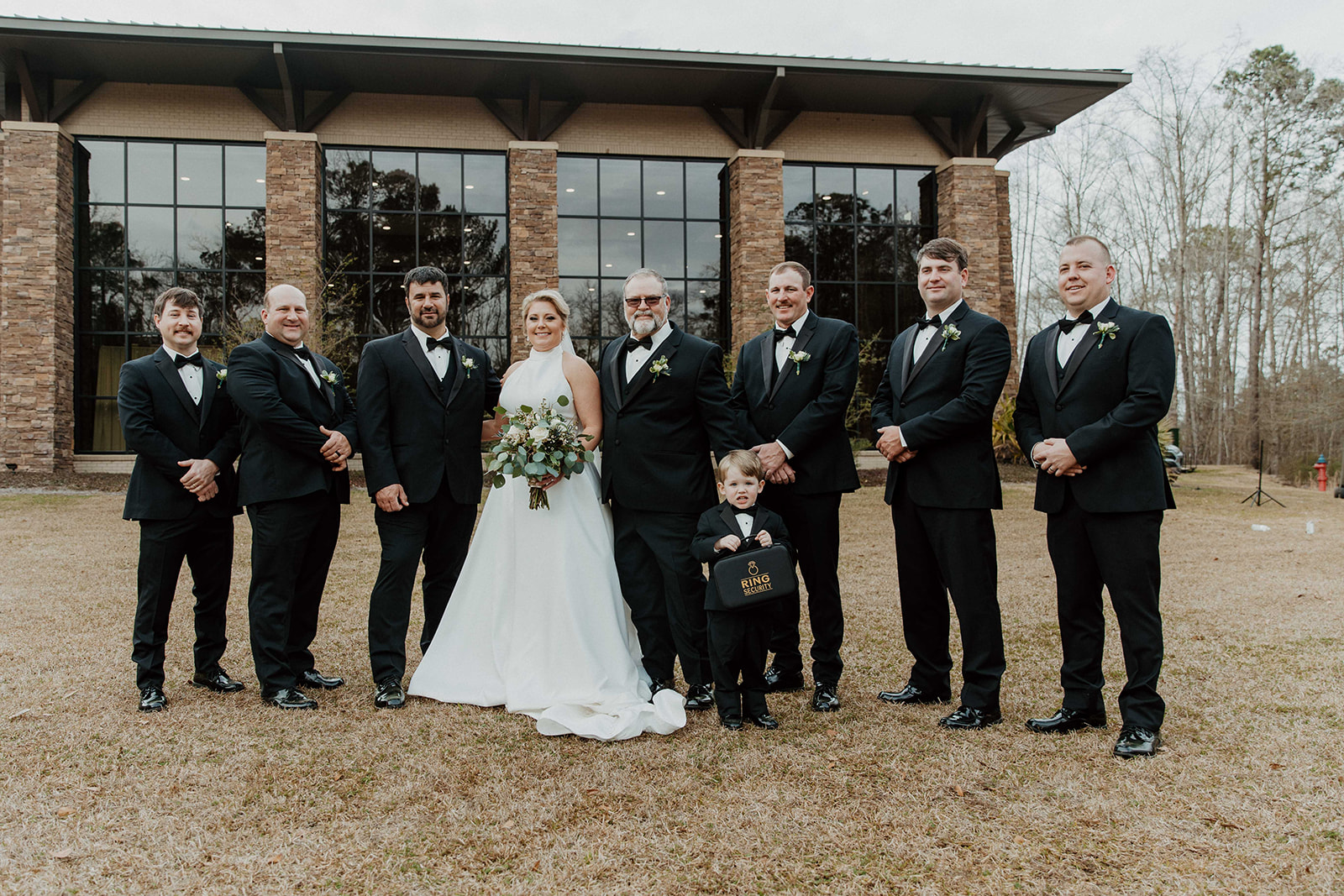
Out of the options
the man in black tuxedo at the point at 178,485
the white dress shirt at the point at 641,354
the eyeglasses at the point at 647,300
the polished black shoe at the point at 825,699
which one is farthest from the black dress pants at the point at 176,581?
the polished black shoe at the point at 825,699

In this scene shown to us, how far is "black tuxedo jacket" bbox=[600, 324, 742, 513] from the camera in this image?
4750 millimetres

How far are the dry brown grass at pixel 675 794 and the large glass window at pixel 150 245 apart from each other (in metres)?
18.2

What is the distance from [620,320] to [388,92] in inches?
324

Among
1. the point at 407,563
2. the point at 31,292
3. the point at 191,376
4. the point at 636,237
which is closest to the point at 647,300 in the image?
the point at 407,563

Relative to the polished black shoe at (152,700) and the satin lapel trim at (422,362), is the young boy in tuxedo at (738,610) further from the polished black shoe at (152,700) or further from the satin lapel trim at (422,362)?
the polished black shoe at (152,700)

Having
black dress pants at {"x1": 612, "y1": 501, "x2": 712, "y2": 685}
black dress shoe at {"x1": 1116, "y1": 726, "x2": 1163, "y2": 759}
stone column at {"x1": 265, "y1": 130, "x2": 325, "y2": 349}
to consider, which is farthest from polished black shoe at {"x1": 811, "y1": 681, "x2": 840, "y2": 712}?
stone column at {"x1": 265, "y1": 130, "x2": 325, "y2": 349}

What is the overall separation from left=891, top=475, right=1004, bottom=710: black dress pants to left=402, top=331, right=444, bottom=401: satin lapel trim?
278cm

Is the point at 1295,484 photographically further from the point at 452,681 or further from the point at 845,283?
the point at 452,681

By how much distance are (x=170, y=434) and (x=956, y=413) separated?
4.52 m

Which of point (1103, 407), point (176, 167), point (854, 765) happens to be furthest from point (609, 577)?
point (176, 167)

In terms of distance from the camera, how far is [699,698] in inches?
187

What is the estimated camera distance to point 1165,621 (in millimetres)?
7125

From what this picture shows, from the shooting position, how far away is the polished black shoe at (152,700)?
15.5 ft

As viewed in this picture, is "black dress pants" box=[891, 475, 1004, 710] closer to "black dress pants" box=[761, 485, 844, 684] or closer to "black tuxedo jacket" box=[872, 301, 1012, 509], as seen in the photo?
"black tuxedo jacket" box=[872, 301, 1012, 509]
